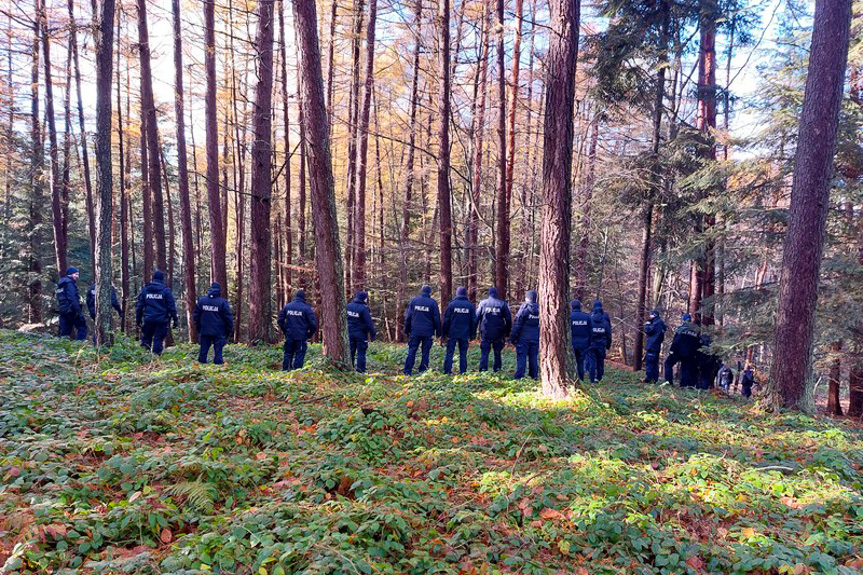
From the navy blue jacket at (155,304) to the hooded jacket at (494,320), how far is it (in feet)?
25.1

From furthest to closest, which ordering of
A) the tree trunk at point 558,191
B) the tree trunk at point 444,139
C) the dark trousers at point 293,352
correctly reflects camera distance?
the tree trunk at point 444,139, the dark trousers at point 293,352, the tree trunk at point 558,191

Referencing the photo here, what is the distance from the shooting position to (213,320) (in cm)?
1116

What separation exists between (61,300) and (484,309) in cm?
1282

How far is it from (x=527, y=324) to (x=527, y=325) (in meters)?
0.03

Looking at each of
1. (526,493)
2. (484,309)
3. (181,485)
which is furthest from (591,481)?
(484,309)

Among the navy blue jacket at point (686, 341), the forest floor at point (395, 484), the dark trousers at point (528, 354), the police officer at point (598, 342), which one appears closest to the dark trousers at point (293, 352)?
the forest floor at point (395, 484)

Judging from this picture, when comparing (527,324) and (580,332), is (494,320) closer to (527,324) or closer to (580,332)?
(527,324)

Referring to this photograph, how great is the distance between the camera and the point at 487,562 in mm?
3580

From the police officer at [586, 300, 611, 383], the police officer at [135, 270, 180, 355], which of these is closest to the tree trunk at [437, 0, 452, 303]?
the police officer at [586, 300, 611, 383]

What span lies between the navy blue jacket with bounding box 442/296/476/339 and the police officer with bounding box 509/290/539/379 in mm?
1032

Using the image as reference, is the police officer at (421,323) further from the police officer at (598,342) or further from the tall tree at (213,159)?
the tall tree at (213,159)

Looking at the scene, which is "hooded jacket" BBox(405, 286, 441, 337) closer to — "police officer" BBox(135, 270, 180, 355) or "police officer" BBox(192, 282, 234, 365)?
"police officer" BBox(192, 282, 234, 365)

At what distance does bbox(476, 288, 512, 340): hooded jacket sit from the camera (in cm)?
1171

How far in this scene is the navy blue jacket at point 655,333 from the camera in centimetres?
1360
